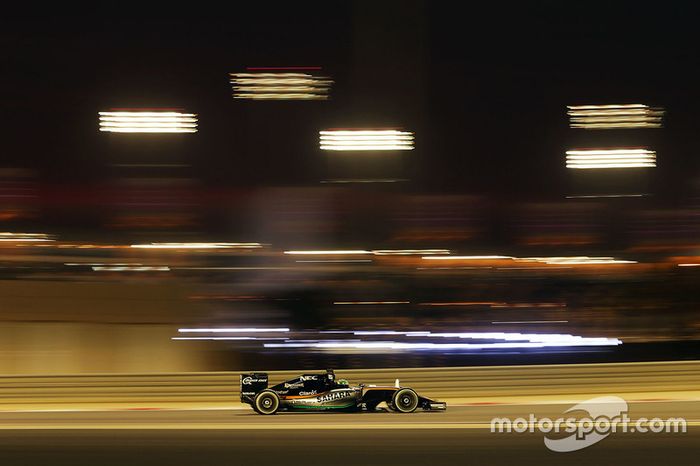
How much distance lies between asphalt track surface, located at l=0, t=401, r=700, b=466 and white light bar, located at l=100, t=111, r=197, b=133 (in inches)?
622

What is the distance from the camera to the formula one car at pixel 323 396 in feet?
40.3

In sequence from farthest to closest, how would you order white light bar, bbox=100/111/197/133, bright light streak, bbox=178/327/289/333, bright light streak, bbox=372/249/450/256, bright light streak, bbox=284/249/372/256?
bright light streak, bbox=372/249/450/256
bright light streak, bbox=284/249/372/256
white light bar, bbox=100/111/197/133
bright light streak, bbox=178/327/289/333

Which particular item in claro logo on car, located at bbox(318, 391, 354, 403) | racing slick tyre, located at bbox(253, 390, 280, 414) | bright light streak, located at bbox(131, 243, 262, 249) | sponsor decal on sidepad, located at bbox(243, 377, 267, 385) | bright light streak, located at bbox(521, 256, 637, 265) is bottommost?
racing slick tyre, located at bbox(253, 390, 280, 414)

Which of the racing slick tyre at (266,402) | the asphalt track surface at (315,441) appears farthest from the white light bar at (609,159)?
the racing slick tyre at (266,402)

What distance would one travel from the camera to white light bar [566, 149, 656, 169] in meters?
31.6

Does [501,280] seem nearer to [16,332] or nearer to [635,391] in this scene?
[635,391]

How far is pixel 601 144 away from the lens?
35.0 m

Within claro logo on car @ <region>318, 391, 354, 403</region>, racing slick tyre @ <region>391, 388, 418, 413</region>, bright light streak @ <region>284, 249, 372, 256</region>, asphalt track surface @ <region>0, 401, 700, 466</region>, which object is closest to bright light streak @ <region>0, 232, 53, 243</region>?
bright light streak @ <region>284, 249, 372, 256</region>

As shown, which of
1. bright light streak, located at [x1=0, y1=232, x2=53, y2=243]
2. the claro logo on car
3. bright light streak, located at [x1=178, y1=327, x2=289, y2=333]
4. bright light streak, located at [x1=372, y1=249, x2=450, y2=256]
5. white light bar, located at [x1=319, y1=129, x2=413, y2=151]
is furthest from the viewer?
bright light streak, located at [x1=372, y1=249, x2=450, y2=256]

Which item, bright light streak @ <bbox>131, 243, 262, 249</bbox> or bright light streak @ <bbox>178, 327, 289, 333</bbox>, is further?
bright light streak @ <bbox>131, 243, 262, 249</bbox>

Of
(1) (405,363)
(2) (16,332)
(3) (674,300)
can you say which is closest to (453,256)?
(3) (674,300)

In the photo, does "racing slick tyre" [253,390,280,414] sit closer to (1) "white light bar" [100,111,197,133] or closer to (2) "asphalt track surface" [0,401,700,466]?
(2) "asphalt track surface" [0,401,700,466]

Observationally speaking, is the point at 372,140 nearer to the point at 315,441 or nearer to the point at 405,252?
the point at 405,252

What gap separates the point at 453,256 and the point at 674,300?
14.7m
